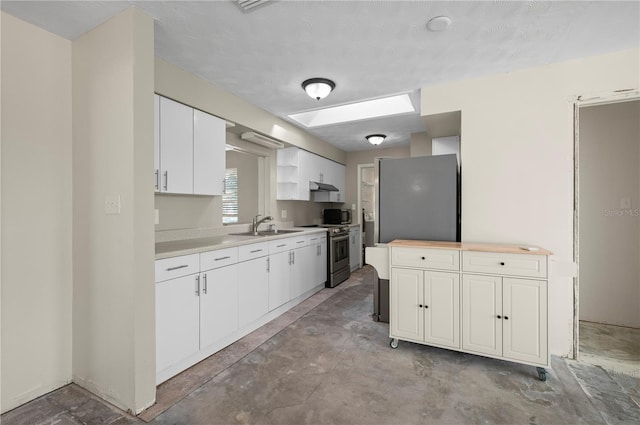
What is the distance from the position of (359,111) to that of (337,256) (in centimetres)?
212

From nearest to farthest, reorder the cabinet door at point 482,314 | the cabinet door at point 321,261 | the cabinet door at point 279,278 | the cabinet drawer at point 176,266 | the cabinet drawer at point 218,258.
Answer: the cabinet drawer at point 176,266
the cabinet door at point 482,314
the cabinet drawer at point 218,258
the cabinet door at point 279,278
the cabinet door at point 321,261

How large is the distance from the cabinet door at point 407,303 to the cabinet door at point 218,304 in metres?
1.37

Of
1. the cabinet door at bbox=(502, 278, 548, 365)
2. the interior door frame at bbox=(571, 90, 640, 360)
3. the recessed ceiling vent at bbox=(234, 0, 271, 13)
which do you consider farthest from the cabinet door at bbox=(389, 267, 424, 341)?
the recessed ceiling vent at bbox=(234, 0, 271, 13)

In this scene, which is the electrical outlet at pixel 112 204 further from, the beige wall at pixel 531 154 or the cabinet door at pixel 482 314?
the beige wall at pixel 531 154

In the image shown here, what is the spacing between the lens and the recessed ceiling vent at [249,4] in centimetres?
173

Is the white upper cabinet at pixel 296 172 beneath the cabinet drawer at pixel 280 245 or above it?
above

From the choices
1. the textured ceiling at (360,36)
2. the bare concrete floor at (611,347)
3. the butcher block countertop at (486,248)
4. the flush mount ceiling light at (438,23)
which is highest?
the textured ceiling at (360,36)

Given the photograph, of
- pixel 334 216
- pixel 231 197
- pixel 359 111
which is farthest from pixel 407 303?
pixel 334 216

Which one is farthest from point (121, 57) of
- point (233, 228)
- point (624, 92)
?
point (624, 92)

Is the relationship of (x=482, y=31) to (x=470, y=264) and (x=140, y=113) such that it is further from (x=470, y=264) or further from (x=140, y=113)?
(x=140, y=113)

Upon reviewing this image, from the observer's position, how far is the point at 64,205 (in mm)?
2037

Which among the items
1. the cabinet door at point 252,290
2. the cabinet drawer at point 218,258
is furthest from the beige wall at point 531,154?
the cabinet drawer at point 218,258

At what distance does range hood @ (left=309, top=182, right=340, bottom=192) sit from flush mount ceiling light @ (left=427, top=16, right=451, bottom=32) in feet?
9.86

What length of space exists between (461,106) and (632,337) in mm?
2610
